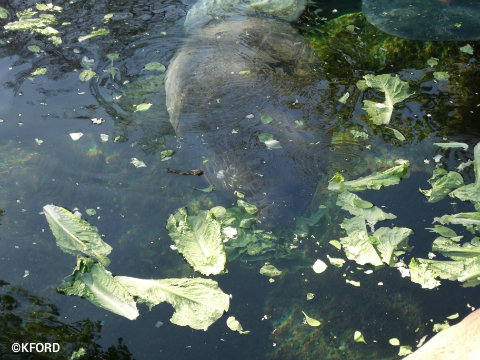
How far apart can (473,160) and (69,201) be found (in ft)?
10.3

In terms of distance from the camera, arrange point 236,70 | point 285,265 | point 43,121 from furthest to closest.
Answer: point 236,70 < point 43,121 < point 285,265

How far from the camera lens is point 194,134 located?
3.78 m

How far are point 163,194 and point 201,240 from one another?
0.64 meters

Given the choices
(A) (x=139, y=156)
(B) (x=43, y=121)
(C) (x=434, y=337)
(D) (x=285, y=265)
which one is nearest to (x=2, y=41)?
(B) (x=43, y=121)

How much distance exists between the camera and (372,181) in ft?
10.6

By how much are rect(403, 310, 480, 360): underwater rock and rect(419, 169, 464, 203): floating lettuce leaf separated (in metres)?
1.07

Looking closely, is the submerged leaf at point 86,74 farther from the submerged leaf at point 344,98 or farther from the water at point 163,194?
the submerged leaf at point 344,98

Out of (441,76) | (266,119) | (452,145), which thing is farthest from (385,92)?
(266,119)

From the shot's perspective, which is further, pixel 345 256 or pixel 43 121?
pixel 43 121

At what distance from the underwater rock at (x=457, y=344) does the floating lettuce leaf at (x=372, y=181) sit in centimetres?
117

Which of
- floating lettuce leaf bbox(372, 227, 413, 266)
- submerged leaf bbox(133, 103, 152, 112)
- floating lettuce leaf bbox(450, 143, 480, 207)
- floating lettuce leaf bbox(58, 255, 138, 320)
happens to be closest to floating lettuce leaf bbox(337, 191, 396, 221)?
floating lettuce leaf bbox(372, 227, 413, 266)

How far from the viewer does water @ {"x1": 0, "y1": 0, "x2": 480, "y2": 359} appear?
2619mm

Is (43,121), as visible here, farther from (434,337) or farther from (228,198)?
(434,337)

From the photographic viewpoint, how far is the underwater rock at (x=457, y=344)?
6.93 ft
